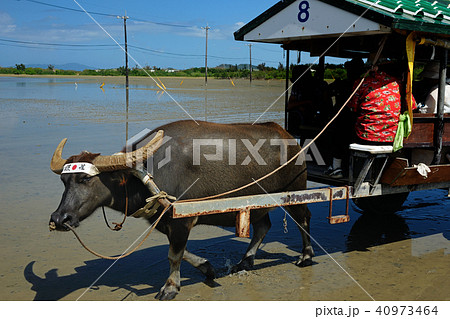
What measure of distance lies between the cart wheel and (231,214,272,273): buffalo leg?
2.02m

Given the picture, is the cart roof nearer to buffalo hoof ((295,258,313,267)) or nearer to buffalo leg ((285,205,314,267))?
buffalo leg ((285,205,314,267))

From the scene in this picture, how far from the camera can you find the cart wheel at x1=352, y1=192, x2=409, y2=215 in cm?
656

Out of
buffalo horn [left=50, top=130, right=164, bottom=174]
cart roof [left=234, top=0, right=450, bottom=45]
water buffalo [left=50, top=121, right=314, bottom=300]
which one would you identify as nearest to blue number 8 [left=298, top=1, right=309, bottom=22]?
cart roof [left=234, top=0, right=450, bottom=45]

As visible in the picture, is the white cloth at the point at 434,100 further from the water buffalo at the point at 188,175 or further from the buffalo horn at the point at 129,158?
the buffalo horn at the point at 129,158

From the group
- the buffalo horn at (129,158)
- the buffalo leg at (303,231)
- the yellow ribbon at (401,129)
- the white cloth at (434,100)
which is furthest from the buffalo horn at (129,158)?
the white cloth at (434,100)

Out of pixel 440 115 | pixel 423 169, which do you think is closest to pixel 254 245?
pixel 423 169

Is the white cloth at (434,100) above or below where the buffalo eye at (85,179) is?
above

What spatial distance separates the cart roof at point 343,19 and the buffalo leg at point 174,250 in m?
2.37

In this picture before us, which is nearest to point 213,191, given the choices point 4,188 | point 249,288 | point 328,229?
point 249,288

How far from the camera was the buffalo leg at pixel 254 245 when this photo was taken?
4906mm

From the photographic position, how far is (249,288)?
4.49 meters

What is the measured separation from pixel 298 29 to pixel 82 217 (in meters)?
2.91

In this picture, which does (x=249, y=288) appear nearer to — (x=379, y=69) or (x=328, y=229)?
(x=328, y=229)

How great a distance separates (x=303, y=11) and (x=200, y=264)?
2.80m
